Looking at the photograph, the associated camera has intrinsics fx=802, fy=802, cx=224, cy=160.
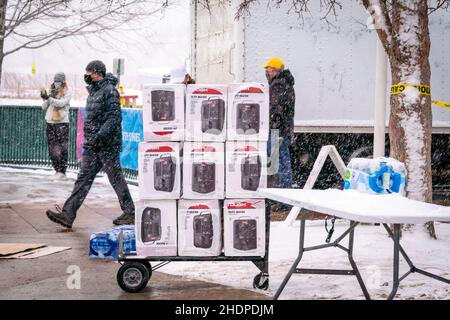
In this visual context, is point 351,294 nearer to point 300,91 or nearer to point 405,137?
point 405,137

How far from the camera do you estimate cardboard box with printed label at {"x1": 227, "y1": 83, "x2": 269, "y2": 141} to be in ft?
22.6

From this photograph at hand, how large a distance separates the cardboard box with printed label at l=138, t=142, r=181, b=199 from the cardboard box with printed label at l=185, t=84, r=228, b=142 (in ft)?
0.67

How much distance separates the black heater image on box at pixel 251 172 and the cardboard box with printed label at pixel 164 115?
613mm

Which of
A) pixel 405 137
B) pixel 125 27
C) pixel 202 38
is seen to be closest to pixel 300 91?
pixel 202 38

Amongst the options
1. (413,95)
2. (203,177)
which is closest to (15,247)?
(203,177)

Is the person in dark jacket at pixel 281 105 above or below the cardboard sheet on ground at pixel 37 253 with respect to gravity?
above

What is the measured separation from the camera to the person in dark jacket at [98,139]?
1029 cm

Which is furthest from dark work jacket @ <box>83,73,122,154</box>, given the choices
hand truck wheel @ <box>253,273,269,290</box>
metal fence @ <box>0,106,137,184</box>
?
metal fence @ <box>0,106,137,184</box>

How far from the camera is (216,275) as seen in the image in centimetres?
752

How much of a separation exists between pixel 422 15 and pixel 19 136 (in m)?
12.3

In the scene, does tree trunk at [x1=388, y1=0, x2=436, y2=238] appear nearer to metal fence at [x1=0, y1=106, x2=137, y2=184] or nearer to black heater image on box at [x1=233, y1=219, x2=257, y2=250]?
black heater image on box at [x1=233, y1=219, x2=257, y2=250]

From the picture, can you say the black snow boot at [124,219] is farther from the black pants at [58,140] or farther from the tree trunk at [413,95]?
the black pants at [58,140]

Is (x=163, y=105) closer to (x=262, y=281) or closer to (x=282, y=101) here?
(x=262, y=281)

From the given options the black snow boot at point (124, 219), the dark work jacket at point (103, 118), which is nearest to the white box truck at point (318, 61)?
the dark work jacket at point (103, 118)
